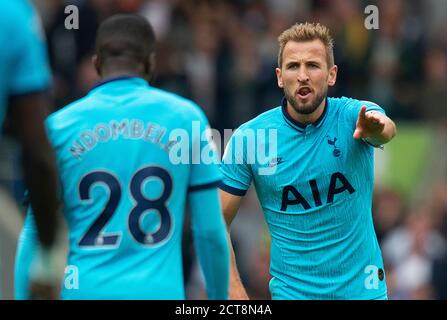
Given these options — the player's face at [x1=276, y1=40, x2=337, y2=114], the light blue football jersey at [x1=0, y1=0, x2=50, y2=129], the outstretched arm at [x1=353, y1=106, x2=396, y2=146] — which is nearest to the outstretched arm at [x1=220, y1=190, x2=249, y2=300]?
the player's face at [x1=276, y1=40, x2=337, y2=114]

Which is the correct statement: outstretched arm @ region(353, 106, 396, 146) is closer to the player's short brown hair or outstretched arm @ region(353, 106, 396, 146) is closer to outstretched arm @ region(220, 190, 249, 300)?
the player's short brown hair

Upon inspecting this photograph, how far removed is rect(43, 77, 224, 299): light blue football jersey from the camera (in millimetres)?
6320

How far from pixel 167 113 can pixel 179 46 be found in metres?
9.17

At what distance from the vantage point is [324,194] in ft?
25.3

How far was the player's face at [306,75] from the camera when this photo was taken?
303 inches

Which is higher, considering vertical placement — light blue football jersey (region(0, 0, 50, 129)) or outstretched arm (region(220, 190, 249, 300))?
light blue football jersey (region(0, 0, 50, 129))

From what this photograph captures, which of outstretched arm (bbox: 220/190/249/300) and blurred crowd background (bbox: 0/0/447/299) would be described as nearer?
outstretched arm (bbox: 220/190/249/300)

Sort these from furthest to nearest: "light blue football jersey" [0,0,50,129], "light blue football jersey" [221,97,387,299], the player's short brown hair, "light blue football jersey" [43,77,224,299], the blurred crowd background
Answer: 1. the blurred crowd background
2. the player's short brown hair
3. "light blue football jersey" [221,97,387,299]
4. "light blue football jersey" [43,77,224,299]
5. "light blue football jersey" [0,0,50,129]

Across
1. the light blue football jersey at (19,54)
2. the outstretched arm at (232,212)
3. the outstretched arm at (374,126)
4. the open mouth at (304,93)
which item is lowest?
the outstretched arm at (232,212)

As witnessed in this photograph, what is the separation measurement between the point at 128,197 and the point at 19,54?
1147 mm

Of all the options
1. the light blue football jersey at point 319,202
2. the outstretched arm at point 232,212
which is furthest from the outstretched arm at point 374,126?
the outstretched arm at point 232,212

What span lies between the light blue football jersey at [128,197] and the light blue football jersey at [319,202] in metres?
1.43

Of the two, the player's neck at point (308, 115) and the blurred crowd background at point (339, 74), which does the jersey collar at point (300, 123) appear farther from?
the blurred crowd background at point (339, 74)

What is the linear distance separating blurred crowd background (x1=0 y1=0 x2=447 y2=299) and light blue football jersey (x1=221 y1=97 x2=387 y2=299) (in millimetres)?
5928
